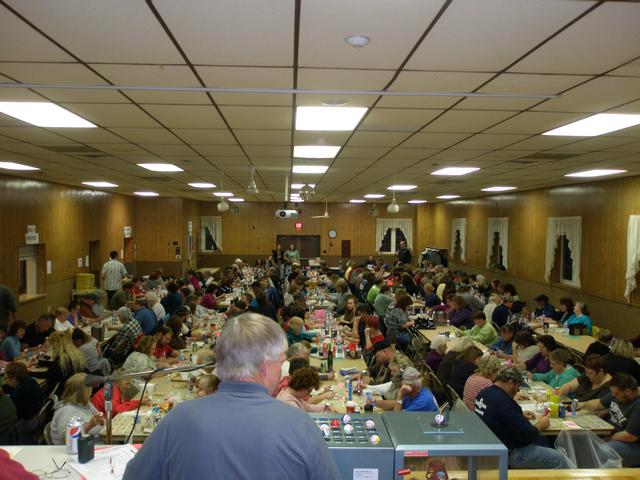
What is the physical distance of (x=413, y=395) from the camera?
483cm

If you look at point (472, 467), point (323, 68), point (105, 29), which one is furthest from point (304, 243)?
point (472, 467)

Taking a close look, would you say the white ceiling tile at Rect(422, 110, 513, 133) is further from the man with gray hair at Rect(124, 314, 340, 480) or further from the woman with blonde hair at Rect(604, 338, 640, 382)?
the man with gray hair at Rect(124, 314, 340, 480)

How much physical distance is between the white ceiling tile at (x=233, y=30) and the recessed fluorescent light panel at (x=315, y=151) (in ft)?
11.5

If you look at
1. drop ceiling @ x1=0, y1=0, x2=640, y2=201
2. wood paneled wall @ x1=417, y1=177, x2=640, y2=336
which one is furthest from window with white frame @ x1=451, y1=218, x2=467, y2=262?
drop ceiling @ x1=0, y1=0, x2=640, y2=201

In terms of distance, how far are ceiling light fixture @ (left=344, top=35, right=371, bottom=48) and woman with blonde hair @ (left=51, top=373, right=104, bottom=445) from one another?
3.37 meters

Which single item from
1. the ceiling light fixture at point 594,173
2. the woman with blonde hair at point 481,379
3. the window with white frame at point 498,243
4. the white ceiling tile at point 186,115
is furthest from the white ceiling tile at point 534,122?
the window with white frame at point 498,243

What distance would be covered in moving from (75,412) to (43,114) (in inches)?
104

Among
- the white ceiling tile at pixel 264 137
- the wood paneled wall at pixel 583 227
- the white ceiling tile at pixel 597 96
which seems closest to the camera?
the white ceiling tile at pixel 597 96

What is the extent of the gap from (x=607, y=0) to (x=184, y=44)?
2.04 m

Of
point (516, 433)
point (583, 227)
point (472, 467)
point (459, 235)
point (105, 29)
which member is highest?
point (105, 29)

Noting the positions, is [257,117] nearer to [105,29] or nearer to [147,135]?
[147,135]

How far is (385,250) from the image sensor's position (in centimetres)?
2384

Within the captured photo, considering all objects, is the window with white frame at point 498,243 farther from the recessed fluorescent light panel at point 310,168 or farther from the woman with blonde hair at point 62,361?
the woman with blonde hair at point 62,361

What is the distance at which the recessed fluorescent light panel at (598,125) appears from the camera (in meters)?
4.71
